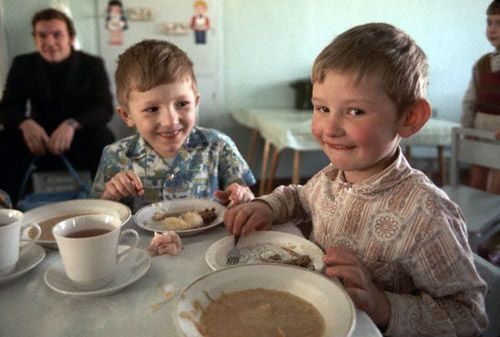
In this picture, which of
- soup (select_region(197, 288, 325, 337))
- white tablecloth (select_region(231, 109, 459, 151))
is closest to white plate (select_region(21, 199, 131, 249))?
soup (select_region(197, 288, 325, 337))

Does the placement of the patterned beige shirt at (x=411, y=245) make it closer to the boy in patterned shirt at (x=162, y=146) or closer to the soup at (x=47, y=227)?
the boy in patterned shirt at (x=162, y=146)

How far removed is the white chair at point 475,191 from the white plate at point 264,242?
4.09 feet

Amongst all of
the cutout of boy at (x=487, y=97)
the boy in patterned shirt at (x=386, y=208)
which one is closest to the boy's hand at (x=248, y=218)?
the boy in patterned shirt at (x=386, y=208)

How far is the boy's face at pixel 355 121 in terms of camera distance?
30.9 inches

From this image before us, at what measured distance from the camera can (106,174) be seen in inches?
52.4

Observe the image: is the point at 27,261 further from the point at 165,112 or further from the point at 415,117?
the point at 415,117

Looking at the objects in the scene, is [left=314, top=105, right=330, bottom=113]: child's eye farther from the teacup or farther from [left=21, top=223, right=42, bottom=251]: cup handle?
[left=21, top=223, right=42, bottom=251]: cup handle

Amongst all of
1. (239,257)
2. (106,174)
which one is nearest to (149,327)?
(239,257)

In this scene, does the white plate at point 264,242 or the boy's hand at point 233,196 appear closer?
the white plate at point 264,242

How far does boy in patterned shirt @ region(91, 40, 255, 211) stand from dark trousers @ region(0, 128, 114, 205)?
1459mm

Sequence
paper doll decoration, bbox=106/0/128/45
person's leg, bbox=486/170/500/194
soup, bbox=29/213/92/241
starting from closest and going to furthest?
soup, bbox=29/213/92/241 < person's leg, bbox=486/170/500/194 < paper doll decoration, bbox=106/0/128/45

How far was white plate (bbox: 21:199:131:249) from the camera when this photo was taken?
0.98 m

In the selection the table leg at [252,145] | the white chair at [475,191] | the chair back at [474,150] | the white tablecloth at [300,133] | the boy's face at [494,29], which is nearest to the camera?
the white chair at [475,191]

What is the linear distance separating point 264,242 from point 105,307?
0.35 m
